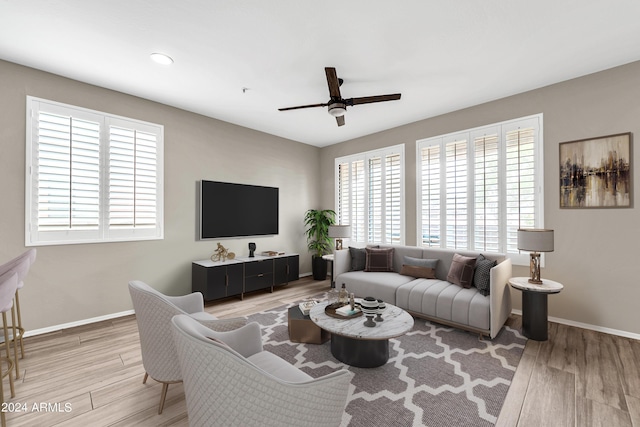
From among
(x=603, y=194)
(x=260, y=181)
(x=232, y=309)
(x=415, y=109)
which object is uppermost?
(x=415, y=109)

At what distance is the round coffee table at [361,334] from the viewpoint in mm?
2252

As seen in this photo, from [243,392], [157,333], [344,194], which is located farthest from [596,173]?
[157,333]

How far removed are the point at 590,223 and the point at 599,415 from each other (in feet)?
7.33

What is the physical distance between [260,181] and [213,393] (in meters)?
4.36

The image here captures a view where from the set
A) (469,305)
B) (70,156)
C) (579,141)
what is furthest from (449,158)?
(70,156)

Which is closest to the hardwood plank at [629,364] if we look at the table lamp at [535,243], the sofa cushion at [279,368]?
the table lamp at [535,243]

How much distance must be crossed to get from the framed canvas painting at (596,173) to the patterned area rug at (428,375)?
1.78 meters

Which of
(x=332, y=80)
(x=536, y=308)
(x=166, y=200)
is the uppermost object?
(x=332, y=80)

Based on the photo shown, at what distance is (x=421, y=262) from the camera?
3.93m

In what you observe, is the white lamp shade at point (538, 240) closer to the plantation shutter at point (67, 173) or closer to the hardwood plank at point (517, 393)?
the hardwood plank at point (517, 393)

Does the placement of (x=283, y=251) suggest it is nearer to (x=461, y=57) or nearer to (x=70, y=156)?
(x=70, y=156)

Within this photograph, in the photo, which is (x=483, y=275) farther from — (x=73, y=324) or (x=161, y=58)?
(x=73, y=324)

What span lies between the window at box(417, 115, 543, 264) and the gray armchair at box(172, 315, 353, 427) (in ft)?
11.7

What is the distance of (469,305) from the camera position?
9.78 ft
